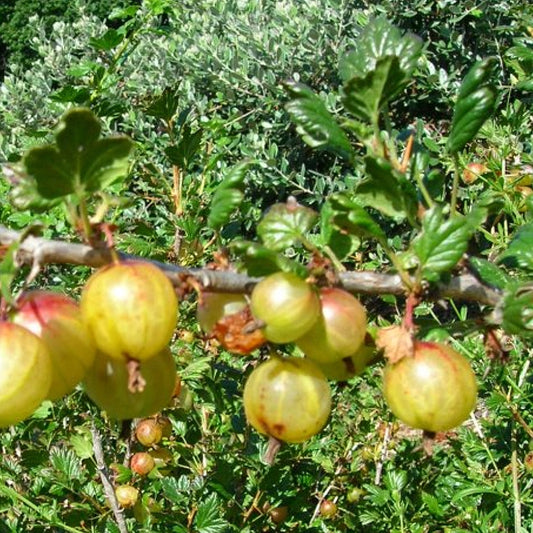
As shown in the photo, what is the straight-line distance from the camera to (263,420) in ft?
2.40

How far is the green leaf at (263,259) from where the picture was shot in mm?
662

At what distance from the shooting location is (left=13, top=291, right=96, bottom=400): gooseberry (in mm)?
623

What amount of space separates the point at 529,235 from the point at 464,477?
1.08m

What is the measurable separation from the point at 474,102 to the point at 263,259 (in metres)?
0.31

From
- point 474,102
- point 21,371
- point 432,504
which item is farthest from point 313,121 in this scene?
point 432,504

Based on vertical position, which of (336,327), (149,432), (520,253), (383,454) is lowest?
(383,454)

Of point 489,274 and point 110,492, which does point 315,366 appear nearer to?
point 489,274

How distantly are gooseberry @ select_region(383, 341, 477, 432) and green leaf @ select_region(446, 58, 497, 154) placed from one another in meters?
0.25

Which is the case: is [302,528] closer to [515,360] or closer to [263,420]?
[515,360]

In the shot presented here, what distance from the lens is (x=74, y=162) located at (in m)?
0.62

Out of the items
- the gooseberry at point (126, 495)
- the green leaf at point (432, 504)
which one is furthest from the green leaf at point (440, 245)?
the green leaf at point (432, 504)

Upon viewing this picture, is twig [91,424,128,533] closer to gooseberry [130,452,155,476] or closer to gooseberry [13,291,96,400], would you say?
gooseberry [130,452,155,476]

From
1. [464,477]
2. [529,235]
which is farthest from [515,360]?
[529,235]

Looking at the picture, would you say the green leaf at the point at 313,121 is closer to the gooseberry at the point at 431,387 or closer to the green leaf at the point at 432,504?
the gooseberry at the point at 431,387
